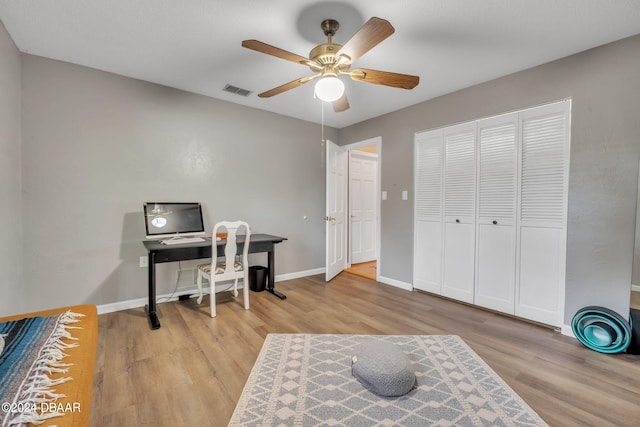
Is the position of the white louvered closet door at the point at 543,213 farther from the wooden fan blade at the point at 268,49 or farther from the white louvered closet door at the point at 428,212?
the wooden fan blade at the point at 268,49

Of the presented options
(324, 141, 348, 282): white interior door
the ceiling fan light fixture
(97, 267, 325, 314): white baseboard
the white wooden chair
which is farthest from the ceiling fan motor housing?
(97, 267, 325, 314): white baseboard

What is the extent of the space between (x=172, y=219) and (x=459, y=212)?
3.26 metres

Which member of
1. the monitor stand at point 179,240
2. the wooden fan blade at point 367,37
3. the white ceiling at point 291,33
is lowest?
the monitor stand at point 179,240

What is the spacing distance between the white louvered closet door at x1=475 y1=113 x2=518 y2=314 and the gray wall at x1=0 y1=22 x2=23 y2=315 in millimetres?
4229

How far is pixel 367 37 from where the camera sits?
1.66 meters

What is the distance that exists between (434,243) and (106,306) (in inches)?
147

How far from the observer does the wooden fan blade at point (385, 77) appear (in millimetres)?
2037

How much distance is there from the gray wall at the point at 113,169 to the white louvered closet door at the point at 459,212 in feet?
7.81

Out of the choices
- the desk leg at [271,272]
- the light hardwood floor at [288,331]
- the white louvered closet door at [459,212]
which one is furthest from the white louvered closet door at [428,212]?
the desk leg at [271,272]

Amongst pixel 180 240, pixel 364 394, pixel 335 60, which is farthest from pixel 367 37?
pixel 180 240

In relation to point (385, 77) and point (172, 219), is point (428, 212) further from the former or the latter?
point (172, 219)

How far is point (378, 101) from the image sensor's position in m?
3.54

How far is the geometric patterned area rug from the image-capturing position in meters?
1.50

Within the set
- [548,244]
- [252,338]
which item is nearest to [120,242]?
[252,338]
